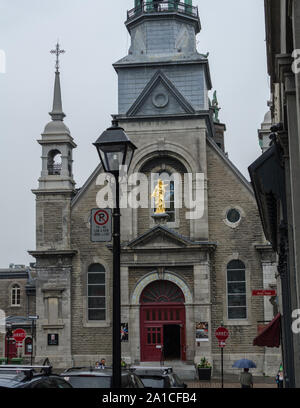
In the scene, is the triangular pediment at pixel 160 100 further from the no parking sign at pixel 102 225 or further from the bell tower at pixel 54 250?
the no parking sign at pixel 102 225

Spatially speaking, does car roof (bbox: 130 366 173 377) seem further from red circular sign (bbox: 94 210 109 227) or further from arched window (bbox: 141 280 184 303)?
arched window (bbox: 141 280 184 303)

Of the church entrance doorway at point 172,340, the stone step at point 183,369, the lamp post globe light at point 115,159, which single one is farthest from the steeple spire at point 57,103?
the lamp post globe light at point 115,159

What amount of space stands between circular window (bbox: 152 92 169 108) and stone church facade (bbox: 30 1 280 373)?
7cm

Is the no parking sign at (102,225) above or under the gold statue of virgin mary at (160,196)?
under

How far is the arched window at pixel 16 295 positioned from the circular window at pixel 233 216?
21.9 m

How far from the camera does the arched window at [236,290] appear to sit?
3922 centimetres

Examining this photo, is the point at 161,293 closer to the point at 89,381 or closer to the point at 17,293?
the point at 17,293

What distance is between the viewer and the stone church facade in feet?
128

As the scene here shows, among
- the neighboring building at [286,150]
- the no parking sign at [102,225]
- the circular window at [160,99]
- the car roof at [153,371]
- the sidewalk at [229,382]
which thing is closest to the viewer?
the neighboring building at [286,150]

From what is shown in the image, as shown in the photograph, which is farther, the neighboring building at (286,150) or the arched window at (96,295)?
the arched window at (96,295)

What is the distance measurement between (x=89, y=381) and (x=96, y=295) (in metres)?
27.2

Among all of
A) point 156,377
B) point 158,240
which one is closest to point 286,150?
point 156,377

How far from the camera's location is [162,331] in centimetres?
3925
